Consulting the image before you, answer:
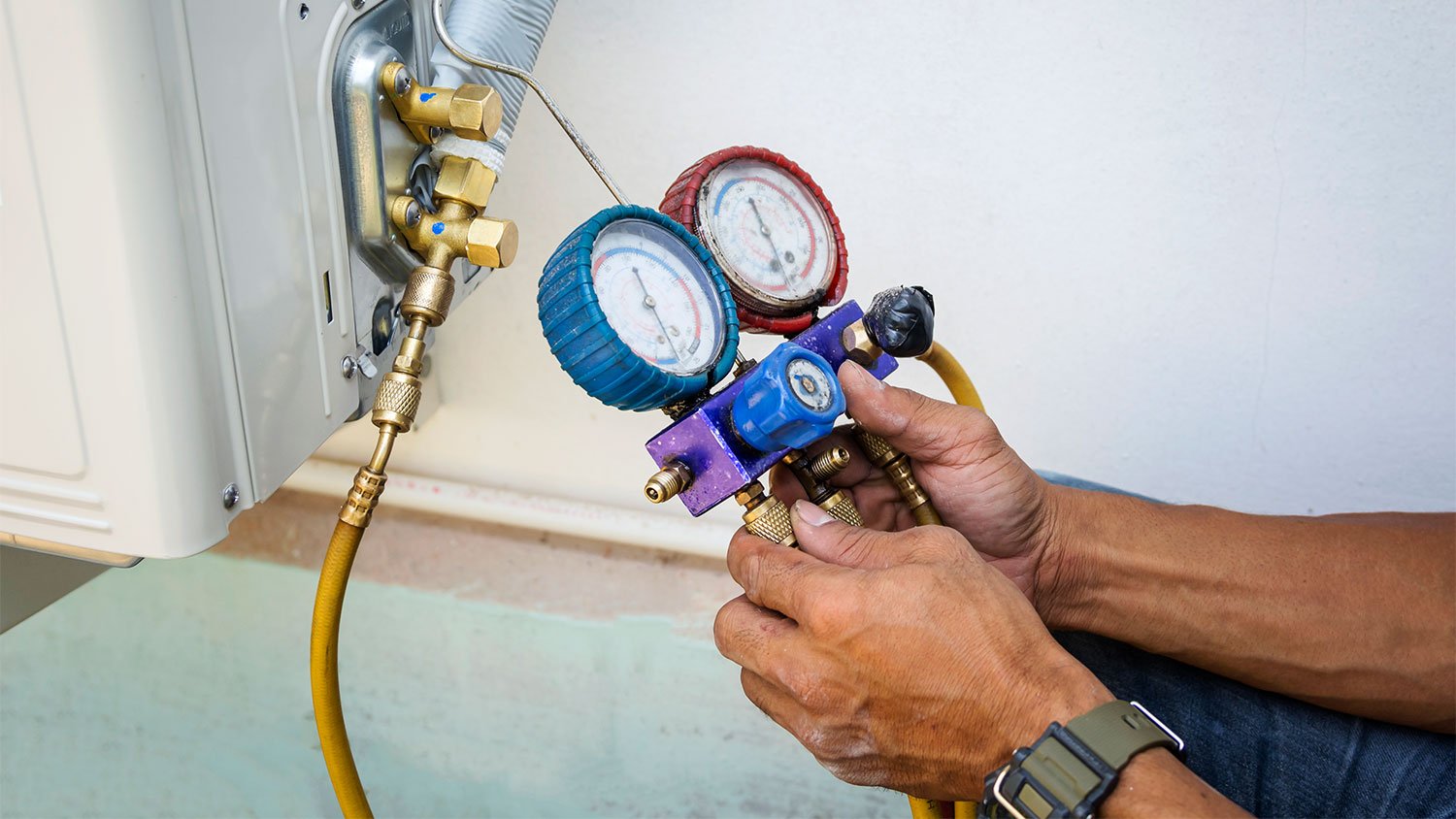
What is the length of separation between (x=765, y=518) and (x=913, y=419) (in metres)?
0.13

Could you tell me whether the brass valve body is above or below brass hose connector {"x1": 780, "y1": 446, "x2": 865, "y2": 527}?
above

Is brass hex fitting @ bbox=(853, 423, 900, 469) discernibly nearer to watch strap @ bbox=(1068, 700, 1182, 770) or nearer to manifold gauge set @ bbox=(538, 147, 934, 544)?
manifold gauge set @ bbox=(538, 147, 934, 544)

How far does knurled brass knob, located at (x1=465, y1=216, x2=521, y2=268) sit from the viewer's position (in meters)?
0.66

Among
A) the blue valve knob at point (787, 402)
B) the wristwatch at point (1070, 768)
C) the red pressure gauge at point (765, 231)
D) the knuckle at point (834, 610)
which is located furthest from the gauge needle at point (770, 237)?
the wristwatch at point (1070, 768)

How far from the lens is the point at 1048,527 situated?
2.62 ft

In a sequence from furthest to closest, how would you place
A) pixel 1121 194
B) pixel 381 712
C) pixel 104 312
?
1. pixel 381 712
2. pixel 1121 194
3. pixel 104 312

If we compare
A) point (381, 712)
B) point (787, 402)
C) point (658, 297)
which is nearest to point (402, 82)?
point (658, 297)

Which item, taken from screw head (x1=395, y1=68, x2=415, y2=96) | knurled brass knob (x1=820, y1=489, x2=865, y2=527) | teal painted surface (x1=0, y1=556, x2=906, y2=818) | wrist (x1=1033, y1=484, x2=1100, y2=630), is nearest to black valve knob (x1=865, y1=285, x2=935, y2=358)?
knurled brass knob (x1=820, y1=489, x2=865, y2=527)

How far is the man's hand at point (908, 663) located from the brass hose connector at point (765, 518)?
0.02m

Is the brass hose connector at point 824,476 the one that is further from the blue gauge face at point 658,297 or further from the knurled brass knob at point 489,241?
the knurled brass knob at point 489,241

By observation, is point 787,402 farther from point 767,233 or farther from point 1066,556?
point 1066,556

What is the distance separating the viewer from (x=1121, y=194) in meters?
0.98

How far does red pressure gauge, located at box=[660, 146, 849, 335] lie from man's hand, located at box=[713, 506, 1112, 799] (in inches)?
6.7

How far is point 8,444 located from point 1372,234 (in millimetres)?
1051
